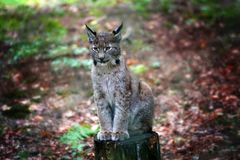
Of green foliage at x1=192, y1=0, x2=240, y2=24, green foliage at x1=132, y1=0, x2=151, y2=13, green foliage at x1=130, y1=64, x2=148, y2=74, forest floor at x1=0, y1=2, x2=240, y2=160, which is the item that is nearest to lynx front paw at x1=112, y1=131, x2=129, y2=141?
forest floor at x1=0, y1=2, x2=240, y2=160

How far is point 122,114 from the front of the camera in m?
7.15

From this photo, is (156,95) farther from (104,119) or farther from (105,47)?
(105,47)

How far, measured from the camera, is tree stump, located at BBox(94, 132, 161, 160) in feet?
23.0

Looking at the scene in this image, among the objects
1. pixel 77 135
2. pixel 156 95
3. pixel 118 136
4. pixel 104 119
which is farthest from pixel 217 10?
pixel 118 136

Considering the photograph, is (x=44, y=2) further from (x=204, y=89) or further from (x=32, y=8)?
(x=204, y=89)

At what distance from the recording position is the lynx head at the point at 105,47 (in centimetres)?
696

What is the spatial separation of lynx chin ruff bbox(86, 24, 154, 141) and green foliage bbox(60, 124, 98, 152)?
8.18ft

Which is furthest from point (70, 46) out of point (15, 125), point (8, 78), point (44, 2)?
point (15, 125)

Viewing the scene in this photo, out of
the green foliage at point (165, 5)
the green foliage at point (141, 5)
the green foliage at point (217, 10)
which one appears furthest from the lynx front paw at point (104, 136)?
the green foliage at point (165, 5)

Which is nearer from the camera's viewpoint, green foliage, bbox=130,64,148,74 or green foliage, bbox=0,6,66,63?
green foliage, bbox=130,64,148,74

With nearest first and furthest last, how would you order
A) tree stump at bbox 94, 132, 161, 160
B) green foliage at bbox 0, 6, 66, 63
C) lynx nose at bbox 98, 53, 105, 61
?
lynx nose at bbox 98, 53, 105, 61 < tree stump at bbox 94, 132, 161, 160 < green foliage at bbox 0, 6, 66, 63

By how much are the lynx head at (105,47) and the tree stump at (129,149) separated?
44.0 inches

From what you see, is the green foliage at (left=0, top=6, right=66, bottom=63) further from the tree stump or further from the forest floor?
the tree stump

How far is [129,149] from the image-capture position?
277 inches
